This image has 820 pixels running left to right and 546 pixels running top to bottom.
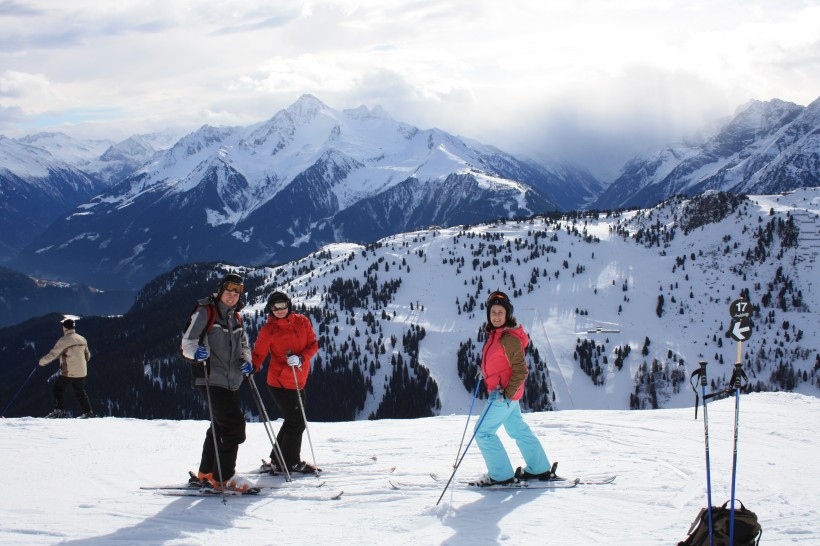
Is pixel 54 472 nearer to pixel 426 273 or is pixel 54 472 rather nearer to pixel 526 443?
pixel 526 443

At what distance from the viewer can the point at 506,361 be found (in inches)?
432

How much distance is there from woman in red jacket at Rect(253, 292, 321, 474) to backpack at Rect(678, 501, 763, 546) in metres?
6.90

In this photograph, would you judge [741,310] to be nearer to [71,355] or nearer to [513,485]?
[513,485]

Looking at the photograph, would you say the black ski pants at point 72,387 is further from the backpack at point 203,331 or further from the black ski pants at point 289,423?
the backpack at point 203,331

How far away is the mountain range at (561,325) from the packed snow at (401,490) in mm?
97845

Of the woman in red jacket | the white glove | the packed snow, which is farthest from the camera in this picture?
the woman in red jacket

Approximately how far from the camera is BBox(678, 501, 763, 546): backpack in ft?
24.0

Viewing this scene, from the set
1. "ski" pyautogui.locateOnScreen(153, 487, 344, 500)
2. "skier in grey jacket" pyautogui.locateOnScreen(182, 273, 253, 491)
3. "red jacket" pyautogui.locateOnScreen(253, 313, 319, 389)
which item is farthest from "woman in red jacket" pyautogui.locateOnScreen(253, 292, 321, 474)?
"ski" pyautogui.locateOnScreen(153, 487, 344, 500)

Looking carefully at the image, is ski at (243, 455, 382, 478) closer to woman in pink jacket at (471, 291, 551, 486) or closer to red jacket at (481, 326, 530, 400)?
woman in pink jacket at (471, 291, 551, 486)

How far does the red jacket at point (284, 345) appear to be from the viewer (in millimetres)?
11883

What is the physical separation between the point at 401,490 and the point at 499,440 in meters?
2.01

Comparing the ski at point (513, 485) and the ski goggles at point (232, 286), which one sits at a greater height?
the ski goggles at point (232, 286)

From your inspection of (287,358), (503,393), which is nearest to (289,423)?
(287,358)

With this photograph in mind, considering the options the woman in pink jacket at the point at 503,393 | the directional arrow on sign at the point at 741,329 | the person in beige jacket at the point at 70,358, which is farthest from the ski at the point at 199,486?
the person in beige jacket at the point at 70,358
